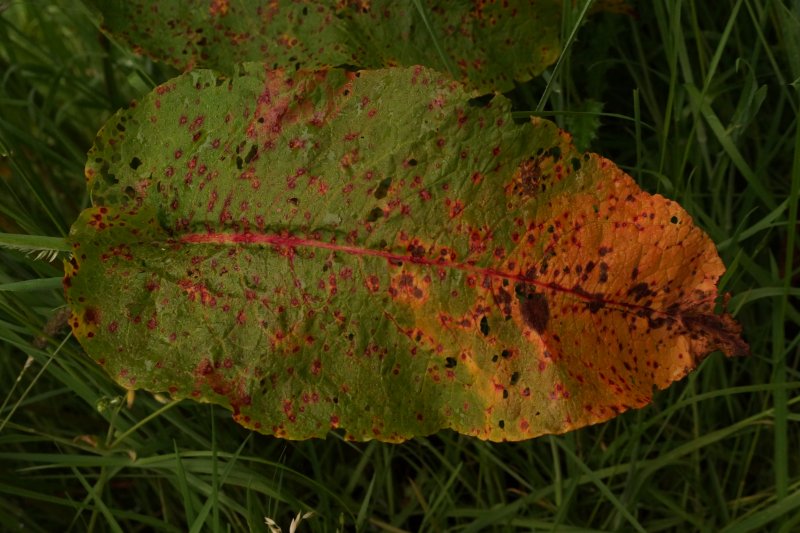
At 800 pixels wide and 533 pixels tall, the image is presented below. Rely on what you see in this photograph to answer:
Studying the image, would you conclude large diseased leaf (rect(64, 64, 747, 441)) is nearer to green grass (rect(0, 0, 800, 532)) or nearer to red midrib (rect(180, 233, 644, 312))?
red midrib (rect(180, 233, 644, 312))

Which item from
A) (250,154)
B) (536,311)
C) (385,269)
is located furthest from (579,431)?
(250,154)

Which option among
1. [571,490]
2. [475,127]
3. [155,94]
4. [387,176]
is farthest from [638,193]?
[155,94]

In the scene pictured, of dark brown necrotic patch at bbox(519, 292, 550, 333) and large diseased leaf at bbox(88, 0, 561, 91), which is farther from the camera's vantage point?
large diseased leaf at bbox(88, 0, 561, 91)

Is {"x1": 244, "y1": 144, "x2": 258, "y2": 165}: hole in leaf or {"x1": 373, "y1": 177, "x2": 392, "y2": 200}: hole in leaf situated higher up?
{"x1": 244, "y1": 144, "x2": 258, "y2": 165}: hole in leaf

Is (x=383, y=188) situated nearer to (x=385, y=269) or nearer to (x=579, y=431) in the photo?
(x=385, y=269)

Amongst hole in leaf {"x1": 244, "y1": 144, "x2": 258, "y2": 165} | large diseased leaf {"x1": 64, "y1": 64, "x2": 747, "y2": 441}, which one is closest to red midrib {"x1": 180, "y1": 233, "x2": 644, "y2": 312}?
large diseased leaf {"x1": 64, "y1": 64, "x2": 747, "y2": 441}

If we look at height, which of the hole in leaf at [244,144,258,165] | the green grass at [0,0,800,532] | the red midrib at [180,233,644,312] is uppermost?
the hole in leaf at [244,144,258,165]

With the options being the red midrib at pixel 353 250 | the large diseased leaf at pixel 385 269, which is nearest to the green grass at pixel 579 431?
the large diseased leaf at pixel 385 269
